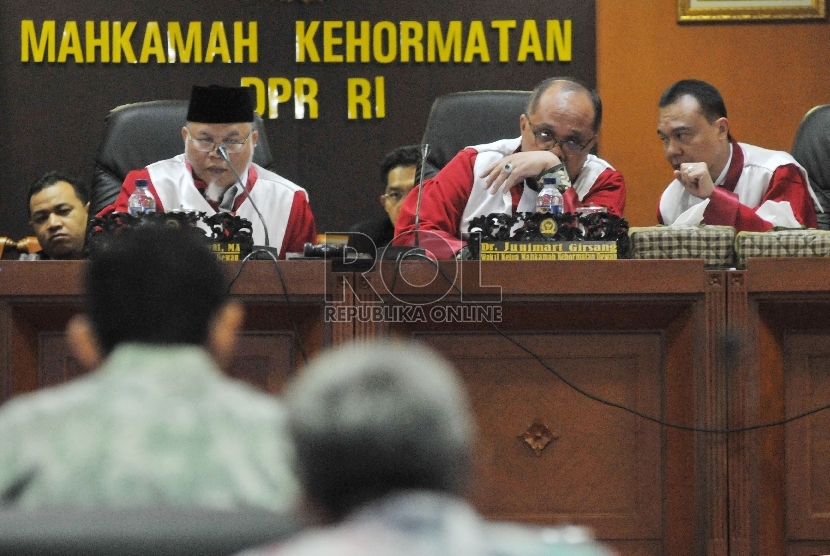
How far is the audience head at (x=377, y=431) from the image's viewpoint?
2.99ft

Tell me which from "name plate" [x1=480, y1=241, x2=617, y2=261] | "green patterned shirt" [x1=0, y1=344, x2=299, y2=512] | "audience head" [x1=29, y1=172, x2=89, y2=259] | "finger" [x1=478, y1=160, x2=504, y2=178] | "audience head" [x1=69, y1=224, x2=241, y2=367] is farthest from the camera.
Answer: "audience head" [x1=29, y1=172, x2=89, y2=259]

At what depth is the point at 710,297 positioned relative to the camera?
2650 mm

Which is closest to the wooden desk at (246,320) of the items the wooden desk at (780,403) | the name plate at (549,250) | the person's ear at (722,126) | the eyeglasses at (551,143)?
the name plate at (549,250)

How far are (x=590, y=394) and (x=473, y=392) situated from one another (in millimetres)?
261

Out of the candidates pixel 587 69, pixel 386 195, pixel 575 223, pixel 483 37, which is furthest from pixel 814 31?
pixel 575 223

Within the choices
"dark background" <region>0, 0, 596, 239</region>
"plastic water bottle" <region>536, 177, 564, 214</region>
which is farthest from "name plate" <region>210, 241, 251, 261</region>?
"dark background" <region>0, 0, 596, 239</region>

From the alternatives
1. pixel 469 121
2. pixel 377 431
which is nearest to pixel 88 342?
pixel 377 431

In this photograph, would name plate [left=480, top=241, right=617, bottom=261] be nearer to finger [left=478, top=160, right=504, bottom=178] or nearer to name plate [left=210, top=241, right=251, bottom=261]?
name plate [left=210, top=241, right=251, bottom=261]

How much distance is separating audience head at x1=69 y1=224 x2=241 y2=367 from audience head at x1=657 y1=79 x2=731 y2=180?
98.3 inches

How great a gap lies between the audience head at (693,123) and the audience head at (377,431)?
9.60ft

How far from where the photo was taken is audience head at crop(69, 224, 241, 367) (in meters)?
1.38

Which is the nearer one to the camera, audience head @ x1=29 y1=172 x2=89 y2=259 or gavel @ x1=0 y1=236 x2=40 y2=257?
audience head @ x1=29 y1=172 x2=89 y2=259

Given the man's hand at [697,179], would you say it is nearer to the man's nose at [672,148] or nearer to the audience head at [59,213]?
the man's nose at [672,148]

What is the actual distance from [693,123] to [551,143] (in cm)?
50
